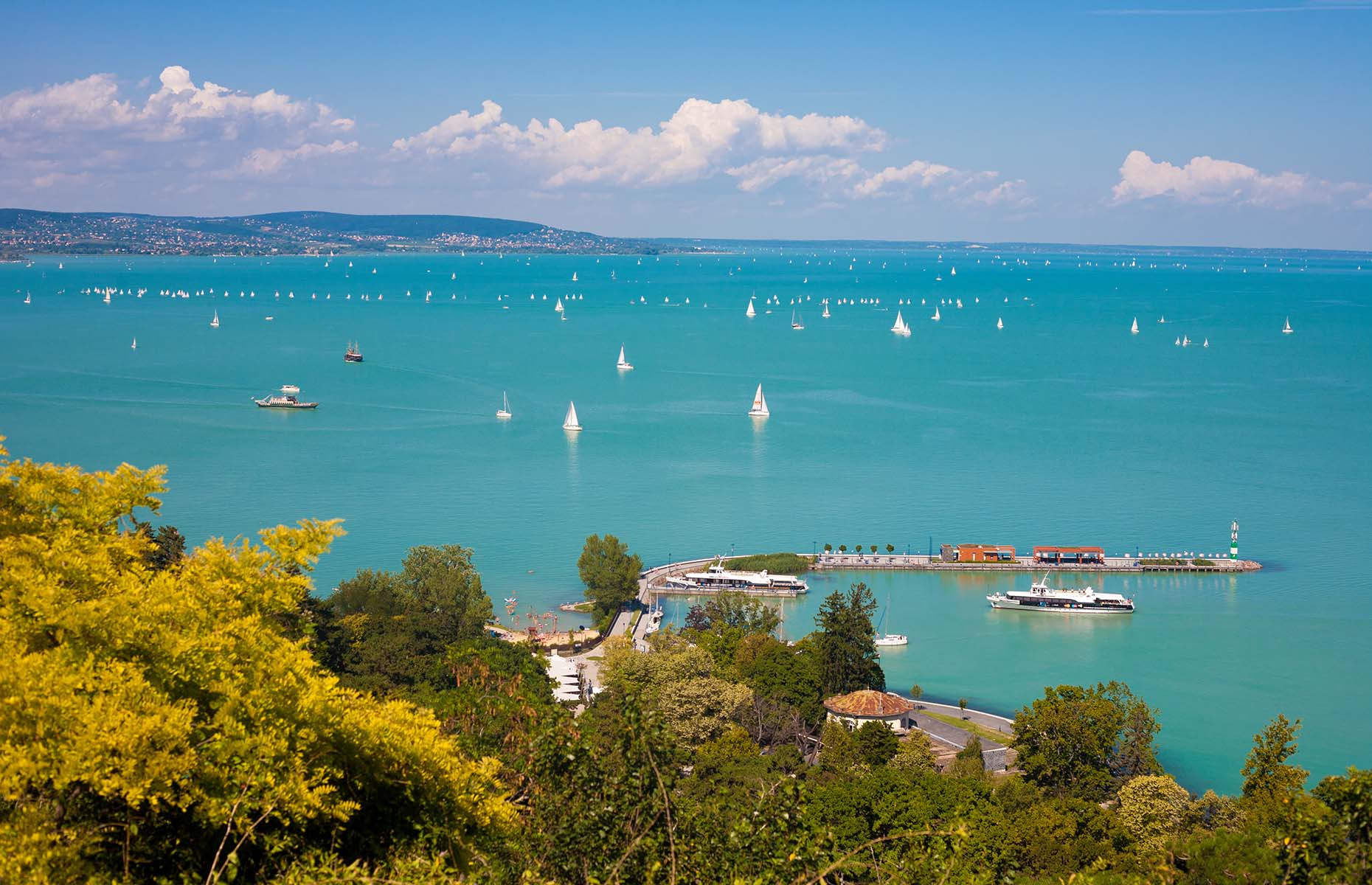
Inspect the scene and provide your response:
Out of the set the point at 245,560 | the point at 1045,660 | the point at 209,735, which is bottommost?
the point at 1045,660

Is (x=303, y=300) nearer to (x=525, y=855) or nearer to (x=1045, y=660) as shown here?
(x=1045, y=660)

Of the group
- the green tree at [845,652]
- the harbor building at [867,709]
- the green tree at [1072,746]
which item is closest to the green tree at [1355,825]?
the green tree at [1072,746]

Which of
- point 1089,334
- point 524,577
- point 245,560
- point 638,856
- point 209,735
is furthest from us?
point 1089,334

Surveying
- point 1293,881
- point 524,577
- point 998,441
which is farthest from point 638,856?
point 998,441

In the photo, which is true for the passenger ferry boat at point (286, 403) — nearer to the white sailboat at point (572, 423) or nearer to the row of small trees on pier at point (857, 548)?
the white sailboat at point (572, 423)

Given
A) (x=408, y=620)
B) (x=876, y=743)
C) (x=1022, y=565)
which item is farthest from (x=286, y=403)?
(x=876, y=743)

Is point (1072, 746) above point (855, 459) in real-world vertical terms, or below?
below

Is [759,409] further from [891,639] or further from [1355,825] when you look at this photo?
[1355,825]
